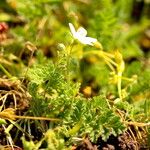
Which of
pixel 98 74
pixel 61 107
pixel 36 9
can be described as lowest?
pixel 61 107

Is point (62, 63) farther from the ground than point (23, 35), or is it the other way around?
point (23, 35)

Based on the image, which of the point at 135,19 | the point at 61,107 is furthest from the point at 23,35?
the point at 135,19

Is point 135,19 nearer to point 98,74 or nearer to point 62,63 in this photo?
point 98,74

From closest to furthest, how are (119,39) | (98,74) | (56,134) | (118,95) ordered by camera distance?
(56,134) < (118,95) < (98,74) < (119,39)

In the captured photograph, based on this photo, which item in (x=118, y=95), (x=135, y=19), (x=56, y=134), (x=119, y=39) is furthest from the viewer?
(x=135, y=19)

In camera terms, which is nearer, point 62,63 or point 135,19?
point 62,63

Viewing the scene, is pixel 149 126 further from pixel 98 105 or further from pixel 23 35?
pixel 23 35

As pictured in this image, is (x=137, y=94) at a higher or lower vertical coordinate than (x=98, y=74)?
lower

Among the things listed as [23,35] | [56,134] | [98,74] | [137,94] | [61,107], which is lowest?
[56,134]

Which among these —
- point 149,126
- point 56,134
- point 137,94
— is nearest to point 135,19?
point 137,94
